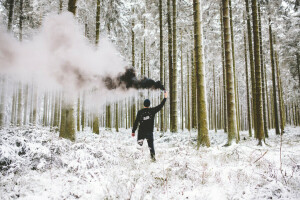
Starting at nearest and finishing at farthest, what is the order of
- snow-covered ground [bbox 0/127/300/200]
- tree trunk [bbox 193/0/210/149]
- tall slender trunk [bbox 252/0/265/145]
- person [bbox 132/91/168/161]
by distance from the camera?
snow-covered ground [bbox 0/127/300/200] → person [bbox 132/91/168/161] → tree trunk [bbox 193/0/210/149] → tall slender trunk [bbox 252/0/265/145]

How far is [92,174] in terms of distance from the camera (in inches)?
137

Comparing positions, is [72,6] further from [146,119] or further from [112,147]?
[112,147]

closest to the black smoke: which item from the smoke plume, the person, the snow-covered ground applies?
the smoke plume

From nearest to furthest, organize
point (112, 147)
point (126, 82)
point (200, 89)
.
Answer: point (112, 147) → point (200, 89) → point (126, 82)

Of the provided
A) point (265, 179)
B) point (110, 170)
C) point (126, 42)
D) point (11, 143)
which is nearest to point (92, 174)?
point (110, 170)

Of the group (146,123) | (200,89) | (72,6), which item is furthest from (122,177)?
(72,6)

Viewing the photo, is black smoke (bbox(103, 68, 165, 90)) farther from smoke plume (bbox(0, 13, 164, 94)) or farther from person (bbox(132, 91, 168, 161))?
person (bbox(132, 91, 168, 161))

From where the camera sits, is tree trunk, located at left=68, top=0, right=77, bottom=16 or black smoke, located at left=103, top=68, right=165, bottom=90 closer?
tree trunk, located at left=68, top=0, right=77, bottom=16

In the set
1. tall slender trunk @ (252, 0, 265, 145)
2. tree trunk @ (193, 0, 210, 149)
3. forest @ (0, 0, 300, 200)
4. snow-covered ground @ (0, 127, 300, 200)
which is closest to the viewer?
snow-covered ground @ (0, 127, 300, 200)

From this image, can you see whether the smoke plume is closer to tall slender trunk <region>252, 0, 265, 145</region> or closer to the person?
the person

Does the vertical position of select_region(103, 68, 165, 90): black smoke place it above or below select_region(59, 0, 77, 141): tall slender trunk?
above

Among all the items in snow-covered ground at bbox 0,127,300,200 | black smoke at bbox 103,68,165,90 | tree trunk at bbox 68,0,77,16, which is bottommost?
snow-covered ground at bbox 0,127,300,200

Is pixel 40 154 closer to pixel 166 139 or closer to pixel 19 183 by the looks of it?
pixel 19 183

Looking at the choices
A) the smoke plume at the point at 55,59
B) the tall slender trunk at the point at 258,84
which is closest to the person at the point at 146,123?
the smoke plume at the point at 55,59
